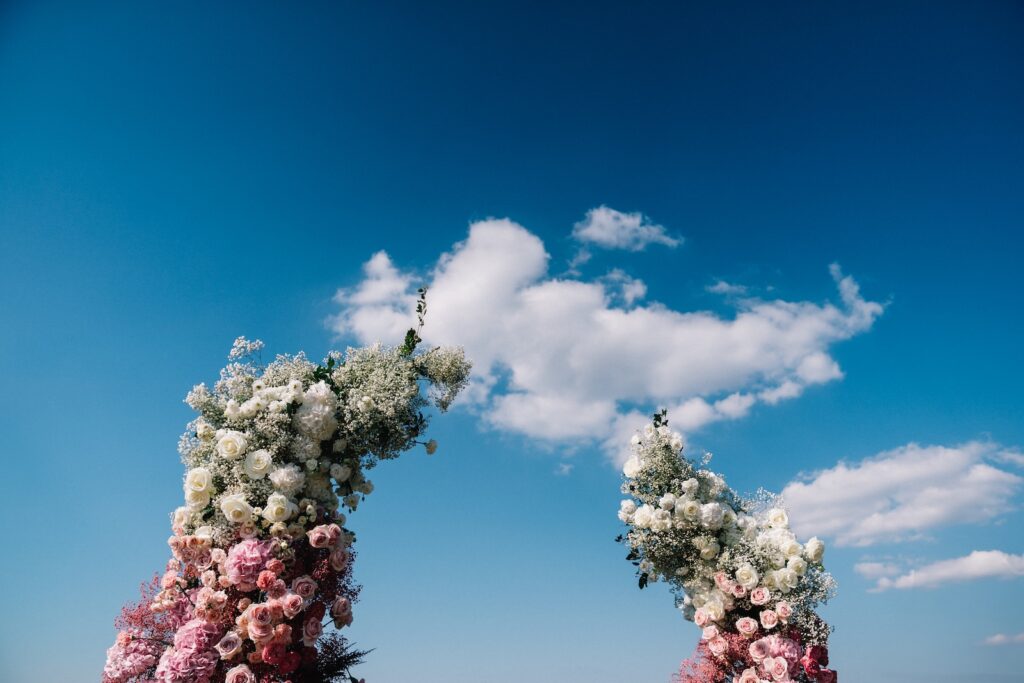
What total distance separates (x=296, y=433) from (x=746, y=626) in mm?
6826

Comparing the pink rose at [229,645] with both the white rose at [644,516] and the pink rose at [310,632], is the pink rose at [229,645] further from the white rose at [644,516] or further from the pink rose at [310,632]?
the white rose at [644,516]

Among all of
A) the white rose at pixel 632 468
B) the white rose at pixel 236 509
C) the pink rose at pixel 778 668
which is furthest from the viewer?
→ the white rose at pixel 632 468

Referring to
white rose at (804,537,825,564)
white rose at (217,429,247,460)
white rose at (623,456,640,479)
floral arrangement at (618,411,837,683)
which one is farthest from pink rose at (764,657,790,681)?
white rose at (217,429,247,460)

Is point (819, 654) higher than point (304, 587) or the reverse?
the reverse

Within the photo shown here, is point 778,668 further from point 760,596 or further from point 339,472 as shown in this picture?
point 339,472

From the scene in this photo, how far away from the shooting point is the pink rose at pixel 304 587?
26.0ft

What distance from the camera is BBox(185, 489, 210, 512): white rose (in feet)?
27.6

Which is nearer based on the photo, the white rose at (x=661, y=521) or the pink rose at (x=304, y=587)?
the pink rose at (x=304, y=587)

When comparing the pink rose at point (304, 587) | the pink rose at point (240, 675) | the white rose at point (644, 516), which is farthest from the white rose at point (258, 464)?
the white rose at point (644, 516)

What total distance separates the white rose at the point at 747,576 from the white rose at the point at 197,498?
7404mm

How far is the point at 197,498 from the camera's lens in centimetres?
843

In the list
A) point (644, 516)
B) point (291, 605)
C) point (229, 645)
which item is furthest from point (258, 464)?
point (644, 516)

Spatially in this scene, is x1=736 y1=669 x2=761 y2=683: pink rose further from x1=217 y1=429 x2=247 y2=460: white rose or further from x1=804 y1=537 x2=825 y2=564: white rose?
x1=217 y1=429 x2=247 y2=460: white rose

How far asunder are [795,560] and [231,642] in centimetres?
765
